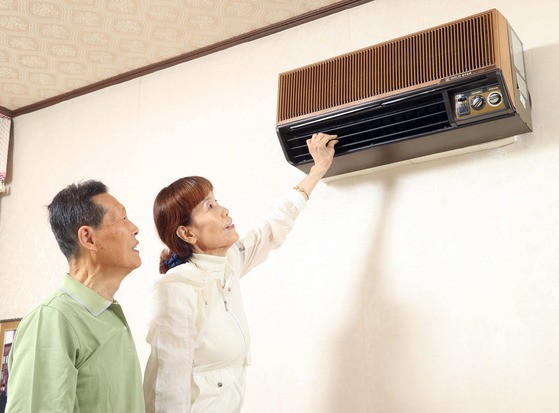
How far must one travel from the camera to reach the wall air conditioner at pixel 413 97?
5.85ft

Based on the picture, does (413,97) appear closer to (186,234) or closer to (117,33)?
(186,234)

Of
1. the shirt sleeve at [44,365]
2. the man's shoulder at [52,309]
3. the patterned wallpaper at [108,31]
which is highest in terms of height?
the patterned wallpaper at [108,31]

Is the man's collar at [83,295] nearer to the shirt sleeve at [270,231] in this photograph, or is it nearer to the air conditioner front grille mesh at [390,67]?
the shirt sleeve at [270,231]

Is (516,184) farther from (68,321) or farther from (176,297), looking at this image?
(68,321)

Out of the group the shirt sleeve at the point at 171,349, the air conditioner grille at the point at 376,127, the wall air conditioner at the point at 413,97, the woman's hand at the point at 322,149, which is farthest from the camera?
the woman's hand at the point at 322,149

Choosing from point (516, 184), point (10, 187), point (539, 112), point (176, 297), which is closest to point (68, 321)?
point (176, 297)

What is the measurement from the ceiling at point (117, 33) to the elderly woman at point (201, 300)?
812 mm

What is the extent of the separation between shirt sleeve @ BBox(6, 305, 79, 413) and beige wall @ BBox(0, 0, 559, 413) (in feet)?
3.54

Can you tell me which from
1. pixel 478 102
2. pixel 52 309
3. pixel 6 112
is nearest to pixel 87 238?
pixel 52 309

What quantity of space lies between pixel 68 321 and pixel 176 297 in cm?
37

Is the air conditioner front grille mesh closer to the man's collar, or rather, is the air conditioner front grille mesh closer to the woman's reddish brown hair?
the woman's reddish brown hair

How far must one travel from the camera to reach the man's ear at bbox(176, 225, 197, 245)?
1835 millimetres

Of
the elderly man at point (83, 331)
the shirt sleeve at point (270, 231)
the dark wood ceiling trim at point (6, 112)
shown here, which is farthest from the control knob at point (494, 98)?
the dark wood ceiling trim at point (6, 112)

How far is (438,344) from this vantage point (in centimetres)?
193
